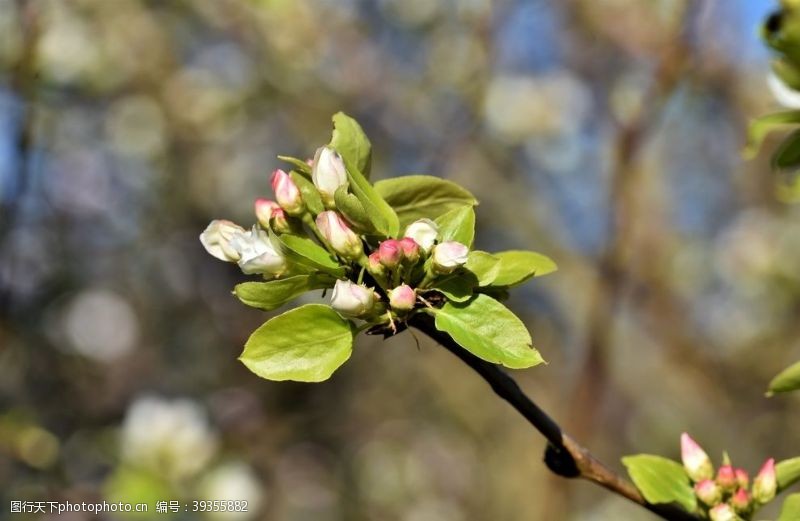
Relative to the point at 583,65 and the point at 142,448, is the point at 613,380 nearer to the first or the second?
the point at 583,65

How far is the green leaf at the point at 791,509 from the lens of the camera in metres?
0.79

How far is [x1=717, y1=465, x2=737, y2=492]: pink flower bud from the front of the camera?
87cm

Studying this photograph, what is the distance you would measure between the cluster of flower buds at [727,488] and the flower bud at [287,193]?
18.2 inches

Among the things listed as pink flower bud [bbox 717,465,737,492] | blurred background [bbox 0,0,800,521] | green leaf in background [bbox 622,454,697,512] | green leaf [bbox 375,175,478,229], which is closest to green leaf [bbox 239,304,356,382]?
green leaf [bbox 375,175,478,229]

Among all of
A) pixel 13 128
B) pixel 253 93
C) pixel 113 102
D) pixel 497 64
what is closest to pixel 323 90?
pixel 253 93

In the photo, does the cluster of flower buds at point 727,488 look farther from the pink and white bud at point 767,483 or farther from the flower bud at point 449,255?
the flower bud at point 449,255

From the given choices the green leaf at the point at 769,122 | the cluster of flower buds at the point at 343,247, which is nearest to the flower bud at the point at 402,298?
the cluster of flower buds at the point at 343,247

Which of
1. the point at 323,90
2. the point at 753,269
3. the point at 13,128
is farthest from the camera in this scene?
the point at 753,269

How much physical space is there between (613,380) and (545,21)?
2.14 metres

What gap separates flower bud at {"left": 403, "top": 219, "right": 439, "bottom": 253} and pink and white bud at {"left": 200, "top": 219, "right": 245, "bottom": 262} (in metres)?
0.17

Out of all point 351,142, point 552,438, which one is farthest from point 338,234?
point 552,438

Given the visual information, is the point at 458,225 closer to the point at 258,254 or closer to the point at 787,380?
the point at 258,254

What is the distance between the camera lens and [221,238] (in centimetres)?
85

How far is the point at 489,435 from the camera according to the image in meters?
5.13
